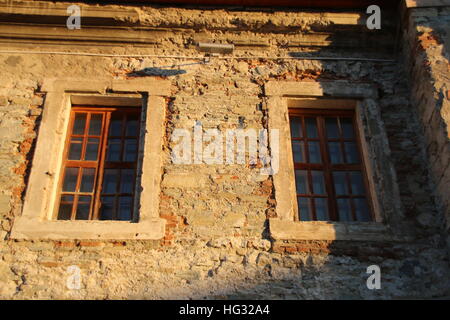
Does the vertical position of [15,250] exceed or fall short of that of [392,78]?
it falls short

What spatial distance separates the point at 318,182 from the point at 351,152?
1.91 feet

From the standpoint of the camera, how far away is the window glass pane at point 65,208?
5379mm

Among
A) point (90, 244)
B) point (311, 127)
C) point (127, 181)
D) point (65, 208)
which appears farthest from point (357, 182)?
point (65, 208)

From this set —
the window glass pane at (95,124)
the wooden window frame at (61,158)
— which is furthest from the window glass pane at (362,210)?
the window glass pane at (95,124)

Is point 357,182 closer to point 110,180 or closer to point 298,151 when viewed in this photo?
point 298,151

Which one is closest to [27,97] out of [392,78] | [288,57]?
[288,57]

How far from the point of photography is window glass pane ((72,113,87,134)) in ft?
19.5

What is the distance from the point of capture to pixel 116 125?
19.9 ft

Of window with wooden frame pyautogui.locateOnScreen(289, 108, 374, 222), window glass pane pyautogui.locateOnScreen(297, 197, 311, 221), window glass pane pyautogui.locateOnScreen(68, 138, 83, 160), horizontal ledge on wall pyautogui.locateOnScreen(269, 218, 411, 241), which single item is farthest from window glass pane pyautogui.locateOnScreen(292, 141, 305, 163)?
window glass pane pyautogui.locateOnScreen(68, 138, 83, 160)

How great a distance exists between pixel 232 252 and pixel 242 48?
2.73m

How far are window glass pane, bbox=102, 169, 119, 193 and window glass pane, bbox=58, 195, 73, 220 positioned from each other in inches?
14.5

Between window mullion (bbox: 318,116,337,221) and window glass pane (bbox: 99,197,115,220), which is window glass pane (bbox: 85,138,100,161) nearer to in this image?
window glass pane (bbox: 99,197,115,220)

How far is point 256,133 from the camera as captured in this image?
5781 millimetres
